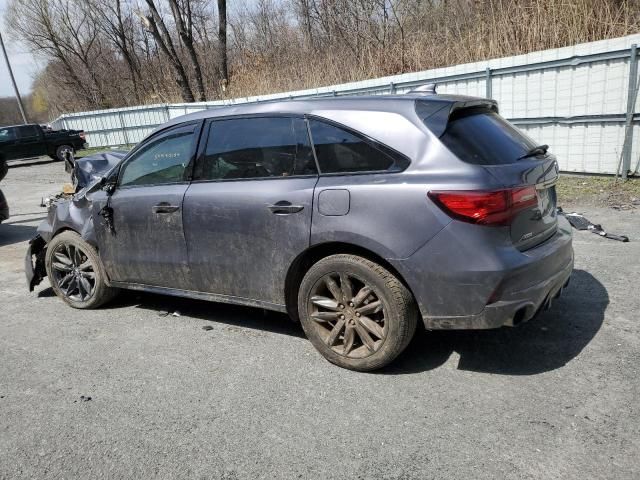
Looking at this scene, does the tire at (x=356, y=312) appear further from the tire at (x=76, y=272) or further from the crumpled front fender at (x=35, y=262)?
the crumpled front fender at (x=35, y=262)

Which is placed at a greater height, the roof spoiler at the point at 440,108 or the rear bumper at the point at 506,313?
the roof spoiler at the point at 440,108

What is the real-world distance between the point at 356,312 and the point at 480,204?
1054 mm

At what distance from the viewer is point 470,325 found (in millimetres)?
3004

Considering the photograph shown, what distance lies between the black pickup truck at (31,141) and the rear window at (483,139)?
2220 centimetres

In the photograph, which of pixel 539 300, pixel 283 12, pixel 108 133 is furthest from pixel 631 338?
pixel 108 133

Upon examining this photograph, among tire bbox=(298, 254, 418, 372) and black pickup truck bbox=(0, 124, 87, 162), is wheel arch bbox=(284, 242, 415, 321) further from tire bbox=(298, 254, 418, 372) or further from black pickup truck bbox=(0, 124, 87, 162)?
black pickup truck bbox=(0, 124, 87, 162)

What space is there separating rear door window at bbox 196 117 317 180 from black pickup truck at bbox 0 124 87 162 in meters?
20.8

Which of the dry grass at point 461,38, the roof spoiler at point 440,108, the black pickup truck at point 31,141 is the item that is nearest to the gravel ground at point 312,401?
the roof spoiler at point 440,108

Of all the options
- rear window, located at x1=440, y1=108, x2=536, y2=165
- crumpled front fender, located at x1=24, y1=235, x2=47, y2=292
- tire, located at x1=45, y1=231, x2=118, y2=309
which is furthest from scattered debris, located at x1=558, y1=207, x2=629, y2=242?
crumpled front fender, located at x1=24, y1=235, x2=47, y2=292

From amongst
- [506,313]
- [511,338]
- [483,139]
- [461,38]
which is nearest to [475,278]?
[506,313]

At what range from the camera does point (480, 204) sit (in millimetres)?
2834

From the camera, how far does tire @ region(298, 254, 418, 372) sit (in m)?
3.14

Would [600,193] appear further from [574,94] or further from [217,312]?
[217,312]

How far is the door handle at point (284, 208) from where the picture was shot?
3385 millimetres
